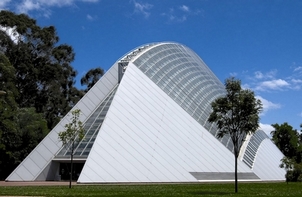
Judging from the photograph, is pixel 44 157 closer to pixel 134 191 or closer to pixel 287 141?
pixel 134 191

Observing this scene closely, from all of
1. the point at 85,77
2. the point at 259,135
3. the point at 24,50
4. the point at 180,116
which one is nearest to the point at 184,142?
the point at 180,116

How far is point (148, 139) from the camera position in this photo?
33.7 metres

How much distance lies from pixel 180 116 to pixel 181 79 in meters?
9.73

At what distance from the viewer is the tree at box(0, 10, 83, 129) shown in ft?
191

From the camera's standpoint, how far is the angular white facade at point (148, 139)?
101 feet

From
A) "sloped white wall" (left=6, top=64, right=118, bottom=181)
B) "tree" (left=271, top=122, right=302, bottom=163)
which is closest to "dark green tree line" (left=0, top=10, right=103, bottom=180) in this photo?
"sloped white wall" (left=6, top=64, right=118, bottom=181)

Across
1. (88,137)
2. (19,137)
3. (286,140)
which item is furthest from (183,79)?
(286,140)

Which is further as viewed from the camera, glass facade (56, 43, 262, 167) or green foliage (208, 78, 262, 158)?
glass facade (56, 43, 262, 167)

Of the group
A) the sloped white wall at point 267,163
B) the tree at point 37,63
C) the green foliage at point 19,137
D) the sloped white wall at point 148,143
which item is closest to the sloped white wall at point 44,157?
the sloped white wall at point 148,143

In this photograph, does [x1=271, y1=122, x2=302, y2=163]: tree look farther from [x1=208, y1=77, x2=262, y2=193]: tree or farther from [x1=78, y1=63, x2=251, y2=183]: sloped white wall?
[x1=208, y1=77, x2=262, y2=193]: tree

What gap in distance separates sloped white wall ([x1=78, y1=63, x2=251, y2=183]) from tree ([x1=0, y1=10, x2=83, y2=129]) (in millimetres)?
23696

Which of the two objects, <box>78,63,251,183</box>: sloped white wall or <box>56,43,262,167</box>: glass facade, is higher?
<box>56,43,262,167</box>: glass facade

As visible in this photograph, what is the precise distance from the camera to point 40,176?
32344 millimetres

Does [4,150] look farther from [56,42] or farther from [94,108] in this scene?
[56,42]
